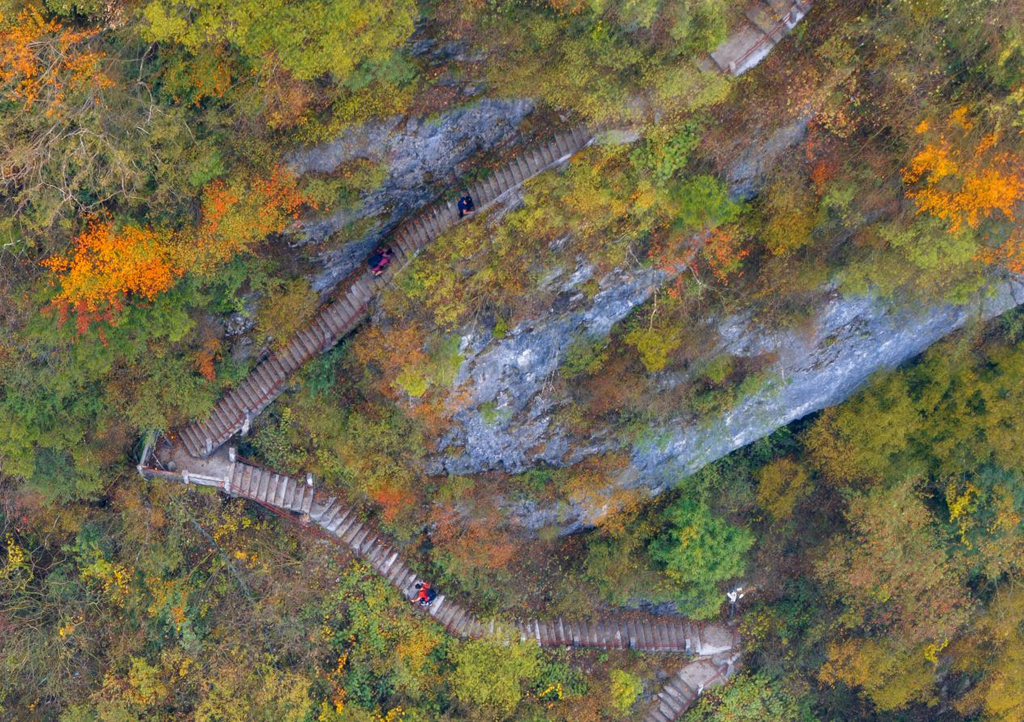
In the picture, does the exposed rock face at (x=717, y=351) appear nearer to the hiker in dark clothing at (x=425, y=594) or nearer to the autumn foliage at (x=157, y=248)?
the hiker in dark clothing at (x=425, y=594)

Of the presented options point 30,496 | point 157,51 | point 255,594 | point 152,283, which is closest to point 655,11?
point 157,51

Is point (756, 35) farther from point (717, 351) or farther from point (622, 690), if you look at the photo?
Result: point (622, 690)

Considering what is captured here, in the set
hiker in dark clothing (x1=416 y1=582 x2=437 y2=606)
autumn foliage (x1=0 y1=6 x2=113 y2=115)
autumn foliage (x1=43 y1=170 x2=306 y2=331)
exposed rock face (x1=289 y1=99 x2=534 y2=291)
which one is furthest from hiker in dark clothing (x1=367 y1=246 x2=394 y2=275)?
hiker in dark clothing (x1=416 y1=582 x2=437 y2=606)

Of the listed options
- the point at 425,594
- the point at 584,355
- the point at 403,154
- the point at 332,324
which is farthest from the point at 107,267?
the point at 425,594

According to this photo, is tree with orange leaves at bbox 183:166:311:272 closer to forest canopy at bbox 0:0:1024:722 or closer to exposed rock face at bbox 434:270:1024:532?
forest canopy at bbox 0:0:1024:722

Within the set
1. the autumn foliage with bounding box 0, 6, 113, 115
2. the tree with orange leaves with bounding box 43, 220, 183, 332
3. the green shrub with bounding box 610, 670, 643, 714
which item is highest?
the autumn foliage with bounding box 0, 6, 113, 115
